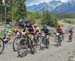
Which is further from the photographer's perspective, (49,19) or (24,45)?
(49,19)

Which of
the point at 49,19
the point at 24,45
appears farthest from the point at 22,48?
the point at 49,19

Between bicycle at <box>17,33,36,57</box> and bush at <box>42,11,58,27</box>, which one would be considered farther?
bush at <box>42,11,58,27</box>

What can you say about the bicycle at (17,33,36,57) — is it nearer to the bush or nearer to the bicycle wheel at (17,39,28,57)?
the bicycle wheel at (17,39,28,57)

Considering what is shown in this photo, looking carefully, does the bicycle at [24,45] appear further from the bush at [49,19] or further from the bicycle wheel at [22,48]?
the bush at [49,19]

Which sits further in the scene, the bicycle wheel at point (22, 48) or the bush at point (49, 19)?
the bush at point (49, 19)

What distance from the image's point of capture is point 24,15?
57.0 metres

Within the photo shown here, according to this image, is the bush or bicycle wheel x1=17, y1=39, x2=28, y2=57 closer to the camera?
bicycle wheel x1=17, y1=39, x2=28, y2=57

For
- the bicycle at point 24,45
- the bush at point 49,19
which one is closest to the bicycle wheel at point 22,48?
the bicycle at point 24,45

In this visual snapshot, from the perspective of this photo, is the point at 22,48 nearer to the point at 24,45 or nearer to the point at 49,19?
the point at 24,45

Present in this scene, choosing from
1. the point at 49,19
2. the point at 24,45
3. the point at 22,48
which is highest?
the point at 24,45

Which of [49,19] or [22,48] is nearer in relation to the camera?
[22,48]

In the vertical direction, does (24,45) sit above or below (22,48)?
above

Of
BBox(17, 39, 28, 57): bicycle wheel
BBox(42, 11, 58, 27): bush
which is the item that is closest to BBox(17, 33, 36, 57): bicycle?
BBox(17, 39, 28, 57): bicycle wheel

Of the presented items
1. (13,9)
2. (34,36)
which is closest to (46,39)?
(34,36)
